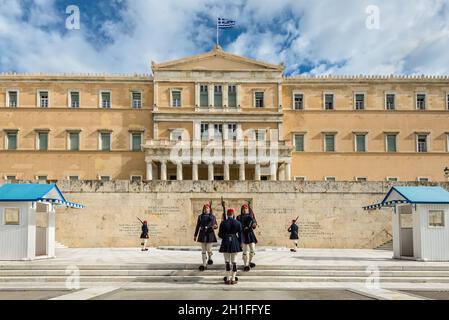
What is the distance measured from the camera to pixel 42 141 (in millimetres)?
45656

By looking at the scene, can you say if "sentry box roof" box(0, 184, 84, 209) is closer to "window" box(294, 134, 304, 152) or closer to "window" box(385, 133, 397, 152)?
"window" box(294, 134, 304, 152)

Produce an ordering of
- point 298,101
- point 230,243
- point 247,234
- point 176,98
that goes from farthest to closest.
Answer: point 298,101, point 176,98, point 247,234, point 230,243

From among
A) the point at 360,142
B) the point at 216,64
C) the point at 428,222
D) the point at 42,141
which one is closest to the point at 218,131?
the point at 216,64

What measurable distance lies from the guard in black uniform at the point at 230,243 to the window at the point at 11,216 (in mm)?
7954

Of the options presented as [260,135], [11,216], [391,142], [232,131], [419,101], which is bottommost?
[11,216]

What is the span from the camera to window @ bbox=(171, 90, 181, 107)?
152 ft

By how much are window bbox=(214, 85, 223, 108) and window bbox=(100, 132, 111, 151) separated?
11.3 metres

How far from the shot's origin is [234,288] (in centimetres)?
1115

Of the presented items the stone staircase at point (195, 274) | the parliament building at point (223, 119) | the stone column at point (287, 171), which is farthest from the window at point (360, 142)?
the stone staircase at point (195, 274)

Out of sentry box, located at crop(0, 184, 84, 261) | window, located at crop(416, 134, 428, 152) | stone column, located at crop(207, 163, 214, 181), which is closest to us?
sentry box, located at crop(0, 184, 84, 261)

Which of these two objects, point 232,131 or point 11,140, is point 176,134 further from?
point 11,140

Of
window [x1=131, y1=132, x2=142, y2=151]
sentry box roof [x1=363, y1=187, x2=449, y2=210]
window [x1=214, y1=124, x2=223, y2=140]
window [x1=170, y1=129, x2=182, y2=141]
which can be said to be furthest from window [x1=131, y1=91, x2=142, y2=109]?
sentry box roof [x1=363, y1=187, x2=449, y2=210]

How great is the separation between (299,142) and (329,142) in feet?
10.2
